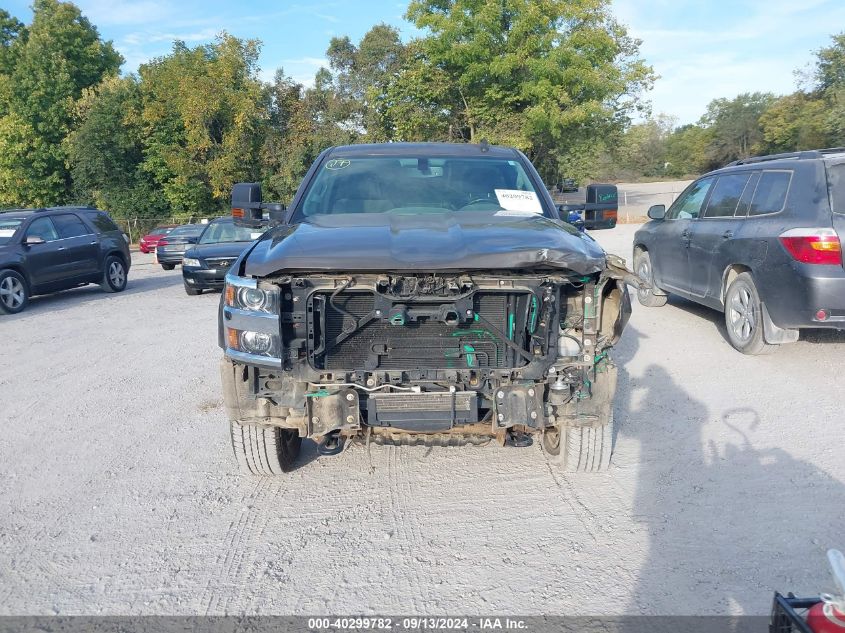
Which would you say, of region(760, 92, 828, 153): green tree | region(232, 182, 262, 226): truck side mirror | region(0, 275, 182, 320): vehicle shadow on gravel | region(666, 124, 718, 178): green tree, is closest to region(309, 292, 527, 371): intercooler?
region(232, 182, 262, 226): truck side mirror

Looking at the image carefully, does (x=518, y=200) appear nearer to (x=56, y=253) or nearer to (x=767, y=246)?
(x=767, y=246)

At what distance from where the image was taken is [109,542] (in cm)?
347

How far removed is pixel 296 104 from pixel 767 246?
3876cm

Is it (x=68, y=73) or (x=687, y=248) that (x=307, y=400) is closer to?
(x=687, y=248)

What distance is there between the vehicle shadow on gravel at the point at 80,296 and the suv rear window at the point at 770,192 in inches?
436

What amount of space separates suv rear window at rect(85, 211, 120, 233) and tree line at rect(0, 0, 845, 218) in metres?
17.9

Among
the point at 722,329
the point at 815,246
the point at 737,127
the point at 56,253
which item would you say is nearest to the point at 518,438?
the point at 815,246

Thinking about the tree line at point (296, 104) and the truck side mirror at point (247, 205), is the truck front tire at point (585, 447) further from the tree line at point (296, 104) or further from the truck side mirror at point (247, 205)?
the tree line at point (296, 104)

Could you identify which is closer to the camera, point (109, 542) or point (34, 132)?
point (109, 542)

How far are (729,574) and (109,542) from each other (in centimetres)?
308

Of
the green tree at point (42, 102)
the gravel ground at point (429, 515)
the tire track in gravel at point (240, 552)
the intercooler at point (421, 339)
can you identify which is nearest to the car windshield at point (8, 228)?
the gravel ground at point (429, 515)

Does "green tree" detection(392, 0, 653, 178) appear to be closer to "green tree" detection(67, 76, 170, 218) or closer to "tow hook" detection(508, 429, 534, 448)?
"green tree" detection(67, 76, 170, 218)

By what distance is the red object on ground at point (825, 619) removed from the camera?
1684mm

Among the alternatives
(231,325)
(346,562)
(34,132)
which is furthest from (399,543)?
(34,132)
